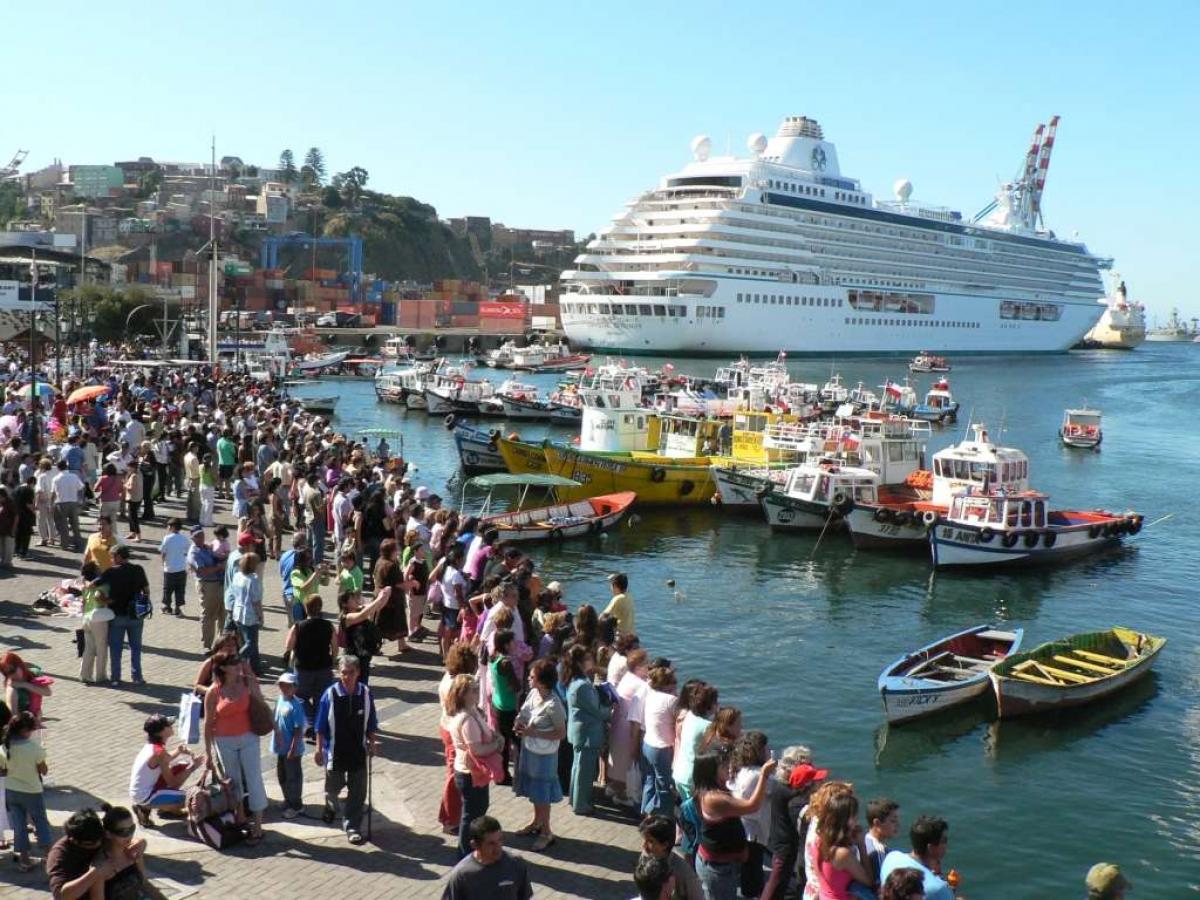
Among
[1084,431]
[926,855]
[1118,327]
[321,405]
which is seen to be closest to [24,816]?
[926,855]

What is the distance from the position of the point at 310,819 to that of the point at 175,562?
21.3 ft

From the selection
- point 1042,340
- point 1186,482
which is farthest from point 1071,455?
point 1042,340

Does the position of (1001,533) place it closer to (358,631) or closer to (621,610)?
(621,610)

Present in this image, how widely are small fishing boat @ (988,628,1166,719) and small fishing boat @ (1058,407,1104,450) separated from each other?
40632 mm

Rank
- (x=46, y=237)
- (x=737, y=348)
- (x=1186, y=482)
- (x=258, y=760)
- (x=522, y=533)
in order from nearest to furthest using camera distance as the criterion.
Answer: (x=258, y=760)
(x=522, y=533)
(x=1186, y=482)
(x=46, y=237)
(x=737, y=348)

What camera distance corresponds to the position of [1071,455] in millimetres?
56062

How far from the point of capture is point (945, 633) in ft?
75.6

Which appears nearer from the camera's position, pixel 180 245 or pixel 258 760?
pixel 258 760

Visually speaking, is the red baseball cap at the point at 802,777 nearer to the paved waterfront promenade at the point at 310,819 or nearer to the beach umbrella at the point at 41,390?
the paved waterfront promenade at the point at 310,819

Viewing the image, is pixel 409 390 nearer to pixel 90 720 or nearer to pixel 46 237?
pixel 46 237

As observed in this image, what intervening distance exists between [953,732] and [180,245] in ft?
498

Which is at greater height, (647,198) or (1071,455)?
(647,198)

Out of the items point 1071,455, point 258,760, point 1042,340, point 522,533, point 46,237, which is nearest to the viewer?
point 258,760

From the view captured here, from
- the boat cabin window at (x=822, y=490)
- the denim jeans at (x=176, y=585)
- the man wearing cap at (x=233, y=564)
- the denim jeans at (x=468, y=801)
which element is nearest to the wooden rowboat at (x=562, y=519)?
the boat cabin window at (x=822, y=490)
